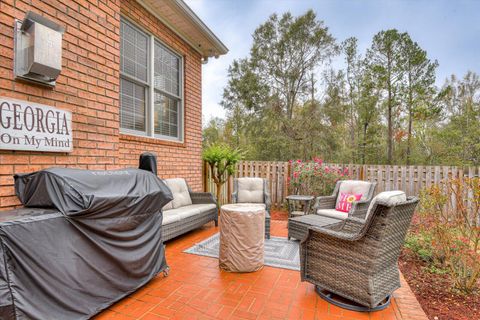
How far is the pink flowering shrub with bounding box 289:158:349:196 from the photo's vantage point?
6414 mm

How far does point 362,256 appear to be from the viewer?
2.19 metres

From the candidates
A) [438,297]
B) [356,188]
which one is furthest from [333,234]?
[356,188]

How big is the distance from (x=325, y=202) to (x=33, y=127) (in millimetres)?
4246

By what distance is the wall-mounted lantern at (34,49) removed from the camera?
2.31m

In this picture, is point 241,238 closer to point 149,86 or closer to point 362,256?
point 362,256

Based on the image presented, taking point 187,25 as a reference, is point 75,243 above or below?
below

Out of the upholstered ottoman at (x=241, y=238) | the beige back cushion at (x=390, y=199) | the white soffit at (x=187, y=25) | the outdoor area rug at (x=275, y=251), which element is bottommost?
the outdoor area rug at (x=275, y=251)

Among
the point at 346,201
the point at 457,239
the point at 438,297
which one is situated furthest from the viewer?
the point at 346,201

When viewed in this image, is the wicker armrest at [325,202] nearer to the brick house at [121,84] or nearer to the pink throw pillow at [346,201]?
the pink throw pillow at [346,201]

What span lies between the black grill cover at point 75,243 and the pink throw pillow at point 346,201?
3191 mm

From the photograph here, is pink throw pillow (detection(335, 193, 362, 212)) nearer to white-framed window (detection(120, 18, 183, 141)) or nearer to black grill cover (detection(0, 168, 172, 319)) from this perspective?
black grill cover (detection(0, 168, 172, 319))

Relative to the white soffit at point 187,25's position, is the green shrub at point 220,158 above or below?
below

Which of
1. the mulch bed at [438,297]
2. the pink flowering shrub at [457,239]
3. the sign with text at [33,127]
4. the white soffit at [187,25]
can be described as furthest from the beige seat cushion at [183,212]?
the white soffit at [187,25]

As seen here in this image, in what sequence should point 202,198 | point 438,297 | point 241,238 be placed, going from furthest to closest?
point 202,198 → point 241,238 → point 438,297
